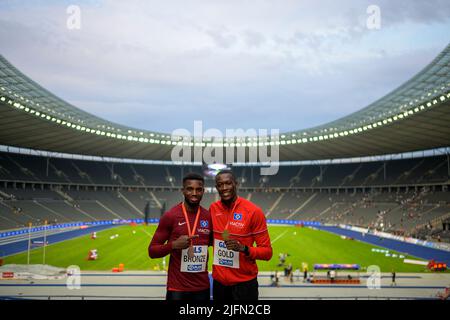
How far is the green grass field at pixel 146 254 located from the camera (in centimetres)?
2542

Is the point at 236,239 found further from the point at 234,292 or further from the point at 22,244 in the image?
the point at 22,244

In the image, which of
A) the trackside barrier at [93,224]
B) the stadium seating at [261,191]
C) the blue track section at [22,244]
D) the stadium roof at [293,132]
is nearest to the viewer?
the blue track section at [22,244]

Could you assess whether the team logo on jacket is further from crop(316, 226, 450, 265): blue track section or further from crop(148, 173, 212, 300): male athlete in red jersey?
crop(316, 226, 450, 265): blue track section

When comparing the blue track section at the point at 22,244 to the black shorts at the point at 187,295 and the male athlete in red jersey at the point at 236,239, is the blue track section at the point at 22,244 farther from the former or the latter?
the male athlete in red jersey at the point at 236,239

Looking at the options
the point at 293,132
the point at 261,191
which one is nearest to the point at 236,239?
the point at 293,132

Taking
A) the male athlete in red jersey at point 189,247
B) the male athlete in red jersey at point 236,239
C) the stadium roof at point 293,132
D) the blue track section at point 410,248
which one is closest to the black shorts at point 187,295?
the male athlete in red jersey at point 189,247

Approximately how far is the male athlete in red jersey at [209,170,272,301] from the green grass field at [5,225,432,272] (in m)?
20.8

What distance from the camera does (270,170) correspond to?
3127 inches

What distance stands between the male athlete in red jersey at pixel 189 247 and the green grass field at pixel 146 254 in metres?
20.7

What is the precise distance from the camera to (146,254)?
29.7 metres

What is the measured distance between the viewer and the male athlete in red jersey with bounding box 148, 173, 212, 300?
4.15 meters

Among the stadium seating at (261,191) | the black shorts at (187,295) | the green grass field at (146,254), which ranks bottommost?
the green grass field at (146,254)

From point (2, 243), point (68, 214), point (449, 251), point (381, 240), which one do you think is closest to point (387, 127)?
point (381, 240)

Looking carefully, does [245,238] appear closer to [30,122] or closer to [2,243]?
[2,243]
